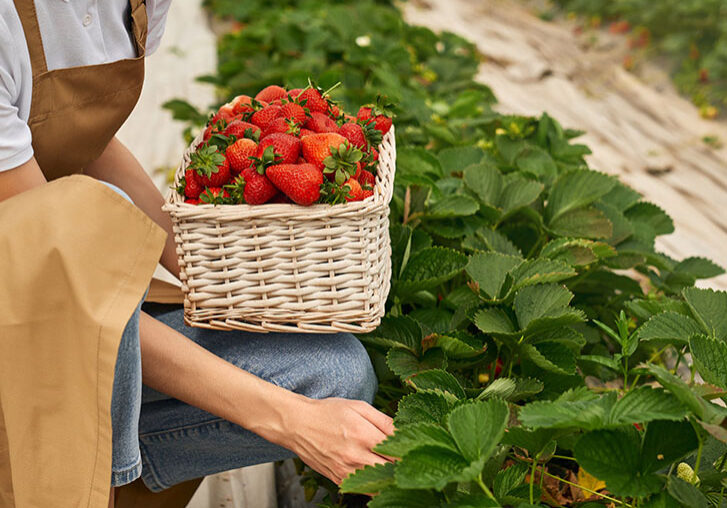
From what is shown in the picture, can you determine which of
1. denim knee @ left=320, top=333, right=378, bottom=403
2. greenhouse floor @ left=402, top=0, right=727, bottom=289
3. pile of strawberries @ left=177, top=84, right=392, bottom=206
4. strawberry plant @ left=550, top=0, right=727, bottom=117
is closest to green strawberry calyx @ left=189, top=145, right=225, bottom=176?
pile of strawberries @ left=177, top=84, right=392, bottom=206

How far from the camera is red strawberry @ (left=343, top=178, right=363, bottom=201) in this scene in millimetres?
1032

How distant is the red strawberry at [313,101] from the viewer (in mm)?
1205

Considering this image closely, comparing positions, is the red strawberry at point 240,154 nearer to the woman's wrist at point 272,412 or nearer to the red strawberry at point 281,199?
the red strawberry at point 281,199

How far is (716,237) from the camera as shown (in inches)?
99.0

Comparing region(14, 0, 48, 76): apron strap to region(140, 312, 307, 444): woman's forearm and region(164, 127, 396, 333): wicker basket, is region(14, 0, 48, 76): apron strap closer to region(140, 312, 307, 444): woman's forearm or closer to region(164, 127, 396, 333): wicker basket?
region(164, 127, 396, 333): wicker basket

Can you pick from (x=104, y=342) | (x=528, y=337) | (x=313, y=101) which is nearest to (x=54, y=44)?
(x=313, y=101)

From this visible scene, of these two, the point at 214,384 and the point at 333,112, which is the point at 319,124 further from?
the point at 214,384

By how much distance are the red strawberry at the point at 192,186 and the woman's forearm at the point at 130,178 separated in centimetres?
33

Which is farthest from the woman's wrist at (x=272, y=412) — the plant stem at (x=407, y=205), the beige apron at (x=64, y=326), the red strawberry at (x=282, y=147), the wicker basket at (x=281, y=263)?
the plant stem at (x=407, y=205)

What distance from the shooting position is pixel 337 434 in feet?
3.16

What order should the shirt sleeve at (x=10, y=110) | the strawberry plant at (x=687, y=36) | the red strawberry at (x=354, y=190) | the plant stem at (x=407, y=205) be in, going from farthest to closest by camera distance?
→ the strawberry plant at (x=687, y=36) < the plant stem at (x=407, y=205) < the red strawberry at (x=354, y=190) < the shirt sleeve at (x=10, y=110)

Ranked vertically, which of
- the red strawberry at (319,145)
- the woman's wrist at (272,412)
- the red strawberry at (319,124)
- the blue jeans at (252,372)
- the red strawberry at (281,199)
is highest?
the red strawberry at (319,145)

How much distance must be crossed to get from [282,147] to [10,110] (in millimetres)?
358

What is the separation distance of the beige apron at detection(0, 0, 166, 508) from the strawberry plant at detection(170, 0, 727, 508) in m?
0.32
